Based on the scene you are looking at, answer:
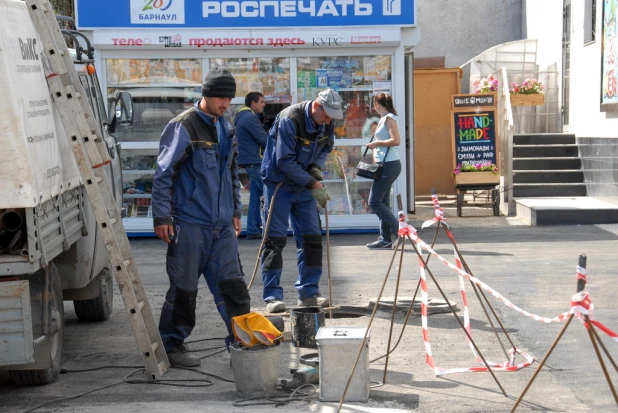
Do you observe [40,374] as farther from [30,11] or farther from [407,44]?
[407,44]

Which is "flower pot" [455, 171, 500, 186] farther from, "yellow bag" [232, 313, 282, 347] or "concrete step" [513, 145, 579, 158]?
"yellow bag" [232, 313, 282, 347]

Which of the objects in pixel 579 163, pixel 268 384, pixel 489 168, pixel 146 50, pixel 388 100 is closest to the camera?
pixel 268 384

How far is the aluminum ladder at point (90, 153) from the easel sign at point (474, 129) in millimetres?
10342

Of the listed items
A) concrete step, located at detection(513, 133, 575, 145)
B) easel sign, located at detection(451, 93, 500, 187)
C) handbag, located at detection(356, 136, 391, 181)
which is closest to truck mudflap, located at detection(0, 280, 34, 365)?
handbag, located at detection(356, 136, 391, 181)

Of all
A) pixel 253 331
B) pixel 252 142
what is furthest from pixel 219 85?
pixel 252 142

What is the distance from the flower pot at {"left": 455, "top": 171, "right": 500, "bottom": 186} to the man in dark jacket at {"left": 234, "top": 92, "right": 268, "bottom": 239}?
12.7 ft

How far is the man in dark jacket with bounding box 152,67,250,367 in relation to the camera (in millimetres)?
6438

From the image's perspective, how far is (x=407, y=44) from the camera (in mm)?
13445

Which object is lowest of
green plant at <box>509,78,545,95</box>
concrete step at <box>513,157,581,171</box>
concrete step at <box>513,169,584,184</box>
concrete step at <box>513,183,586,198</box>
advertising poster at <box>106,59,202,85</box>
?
concrete step at <box>513,183,586,198</box>

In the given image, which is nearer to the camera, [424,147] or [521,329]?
[521,329]

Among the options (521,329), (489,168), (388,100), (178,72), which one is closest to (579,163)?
(489,168)

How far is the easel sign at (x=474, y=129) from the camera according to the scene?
15961 mm

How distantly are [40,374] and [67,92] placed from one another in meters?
1.88

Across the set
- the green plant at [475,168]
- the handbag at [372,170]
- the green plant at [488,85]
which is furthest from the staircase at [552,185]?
the handbag at [372,170]
